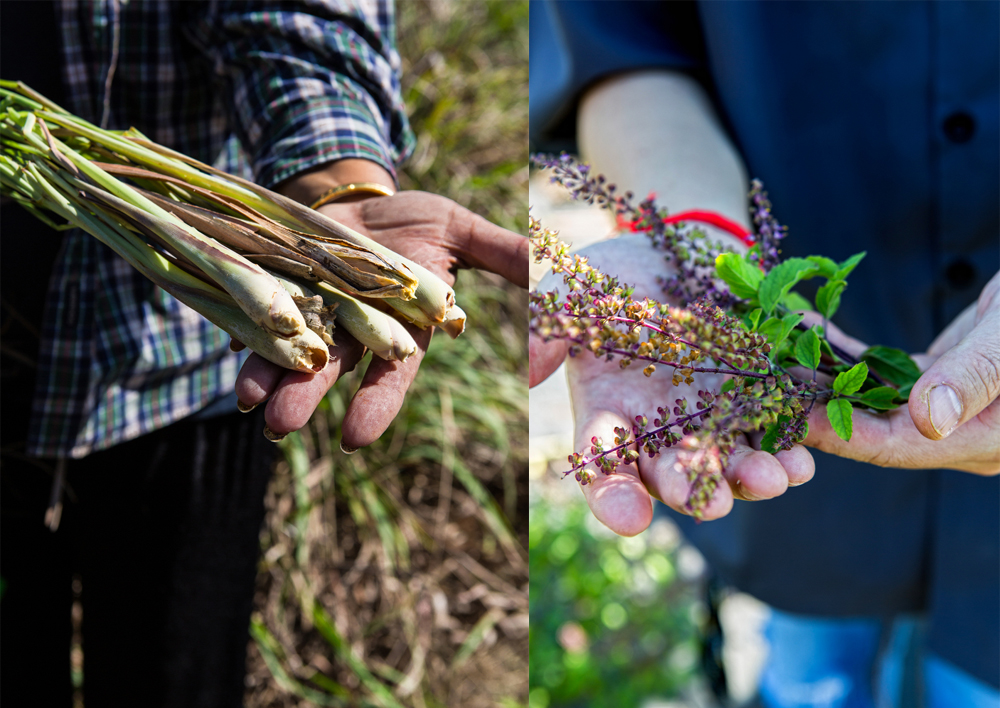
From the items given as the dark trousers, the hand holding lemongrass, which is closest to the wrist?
the hand holding lemongrass

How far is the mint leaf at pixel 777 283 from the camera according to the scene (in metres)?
0.62

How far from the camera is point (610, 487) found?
0.59 m

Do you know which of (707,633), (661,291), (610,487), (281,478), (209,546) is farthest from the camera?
(281,478)

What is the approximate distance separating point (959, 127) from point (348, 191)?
107 cm

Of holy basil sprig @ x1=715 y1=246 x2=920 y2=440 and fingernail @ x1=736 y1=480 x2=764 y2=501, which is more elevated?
holy basil sprig @ x1=715 y1=246 x2=920 y2=440

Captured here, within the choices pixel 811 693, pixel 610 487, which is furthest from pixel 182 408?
pixel 811 693

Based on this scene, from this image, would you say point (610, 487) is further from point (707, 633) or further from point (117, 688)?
point (707, 633)

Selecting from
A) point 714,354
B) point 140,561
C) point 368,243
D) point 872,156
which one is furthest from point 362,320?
point 872,156

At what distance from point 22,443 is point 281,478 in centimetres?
86

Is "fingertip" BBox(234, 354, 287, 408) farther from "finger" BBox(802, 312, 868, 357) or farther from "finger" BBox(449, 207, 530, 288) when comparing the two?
"finger" BBox(802, 312, 868, 357)

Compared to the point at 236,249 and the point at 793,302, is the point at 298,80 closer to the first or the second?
the point at 236,249

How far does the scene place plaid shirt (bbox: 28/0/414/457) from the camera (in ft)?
2.86

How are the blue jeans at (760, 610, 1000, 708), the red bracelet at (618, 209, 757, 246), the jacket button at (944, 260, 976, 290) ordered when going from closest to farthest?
the red bracelet at (618, 209, 757, 246) → the jacket button at (944, 260, 976, 290) → the blue jeans at (760, 610, 1000, 708)

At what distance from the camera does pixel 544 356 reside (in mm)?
713
